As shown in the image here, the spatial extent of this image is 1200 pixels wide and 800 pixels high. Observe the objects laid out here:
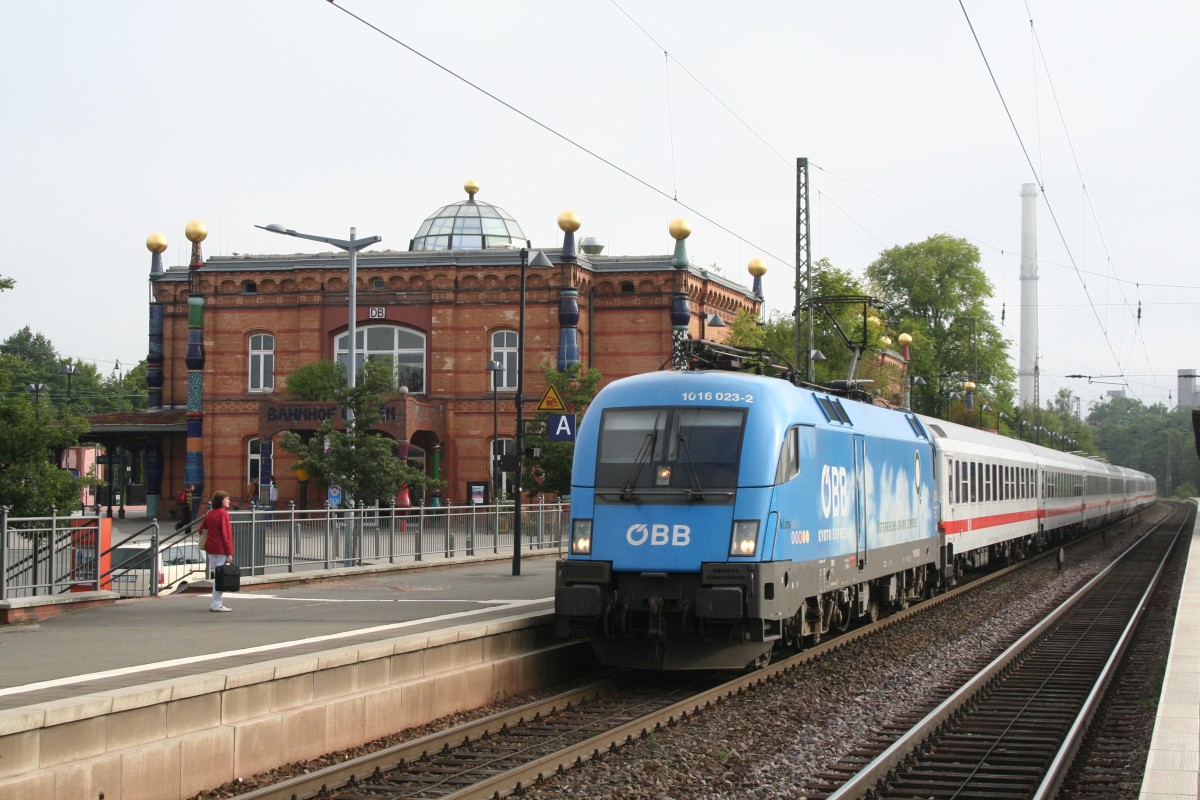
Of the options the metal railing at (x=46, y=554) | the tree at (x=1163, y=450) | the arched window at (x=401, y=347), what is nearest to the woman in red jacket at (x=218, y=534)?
the metal railing at (x=46, y=554)

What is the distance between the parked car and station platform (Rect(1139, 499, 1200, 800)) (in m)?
13.5

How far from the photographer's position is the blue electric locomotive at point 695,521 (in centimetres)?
1283

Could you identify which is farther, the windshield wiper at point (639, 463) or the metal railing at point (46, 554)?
the metal railing at point (46, 554)

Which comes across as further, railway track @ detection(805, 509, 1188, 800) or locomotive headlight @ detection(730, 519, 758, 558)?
locomotive headlight @ detection(730, 519, 758, 558)

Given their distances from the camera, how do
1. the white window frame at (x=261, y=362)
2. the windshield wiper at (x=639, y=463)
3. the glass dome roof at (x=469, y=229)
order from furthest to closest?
1. the glass dome roof at (x=469, y=229)
2. the white window frame at (x=261, y=362)
3. the windshield wiper at (x=639, y=463)

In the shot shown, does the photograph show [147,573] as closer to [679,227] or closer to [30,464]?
[30,464]

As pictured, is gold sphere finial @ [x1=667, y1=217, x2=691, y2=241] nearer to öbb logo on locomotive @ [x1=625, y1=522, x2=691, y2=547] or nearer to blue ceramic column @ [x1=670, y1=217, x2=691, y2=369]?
blue ceramic column @ [x1=670, y1=217, x2=691, y2=369]

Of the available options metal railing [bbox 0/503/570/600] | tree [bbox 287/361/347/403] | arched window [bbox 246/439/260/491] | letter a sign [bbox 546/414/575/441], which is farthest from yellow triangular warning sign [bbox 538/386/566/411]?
arched window [bbox 246/439/260/491]

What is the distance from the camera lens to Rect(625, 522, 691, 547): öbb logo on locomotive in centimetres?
1296

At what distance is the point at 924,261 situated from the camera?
86.2 meters

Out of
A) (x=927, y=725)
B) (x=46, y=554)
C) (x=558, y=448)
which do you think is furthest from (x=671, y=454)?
(x=558, y=448)

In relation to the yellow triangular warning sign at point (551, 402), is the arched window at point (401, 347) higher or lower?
higher

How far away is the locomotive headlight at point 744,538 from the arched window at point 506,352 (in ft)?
128

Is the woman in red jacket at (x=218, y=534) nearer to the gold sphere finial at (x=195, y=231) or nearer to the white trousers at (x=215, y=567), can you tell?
the white trousers at (x=215, y=567)
